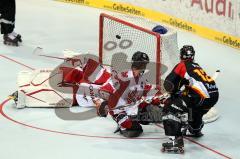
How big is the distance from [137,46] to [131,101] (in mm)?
946

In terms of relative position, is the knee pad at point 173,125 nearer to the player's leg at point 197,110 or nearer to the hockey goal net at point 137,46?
the player's leg at point 197,110

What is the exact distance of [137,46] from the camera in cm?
580

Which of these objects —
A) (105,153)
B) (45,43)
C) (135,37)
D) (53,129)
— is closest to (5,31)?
(45,43)

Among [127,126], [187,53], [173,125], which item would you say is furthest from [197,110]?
[127,126]

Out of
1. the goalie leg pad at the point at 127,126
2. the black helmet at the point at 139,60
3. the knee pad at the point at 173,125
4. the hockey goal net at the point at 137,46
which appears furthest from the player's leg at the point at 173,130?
the hockey goal net at the point at 137,46

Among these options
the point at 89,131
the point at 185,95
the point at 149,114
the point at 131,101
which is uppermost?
the point at 185,95

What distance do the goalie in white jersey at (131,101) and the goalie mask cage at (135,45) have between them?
337mm

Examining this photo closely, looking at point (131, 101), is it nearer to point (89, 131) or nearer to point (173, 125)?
point (89, 131)

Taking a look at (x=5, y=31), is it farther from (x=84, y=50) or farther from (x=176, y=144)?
(x=176, y=144)

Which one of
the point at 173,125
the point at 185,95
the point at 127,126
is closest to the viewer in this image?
the point at 173,125

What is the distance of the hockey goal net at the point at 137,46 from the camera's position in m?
5.45

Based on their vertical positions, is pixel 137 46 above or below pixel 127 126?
above

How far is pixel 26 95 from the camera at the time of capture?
17.8ft

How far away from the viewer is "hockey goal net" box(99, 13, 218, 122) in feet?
17.9
